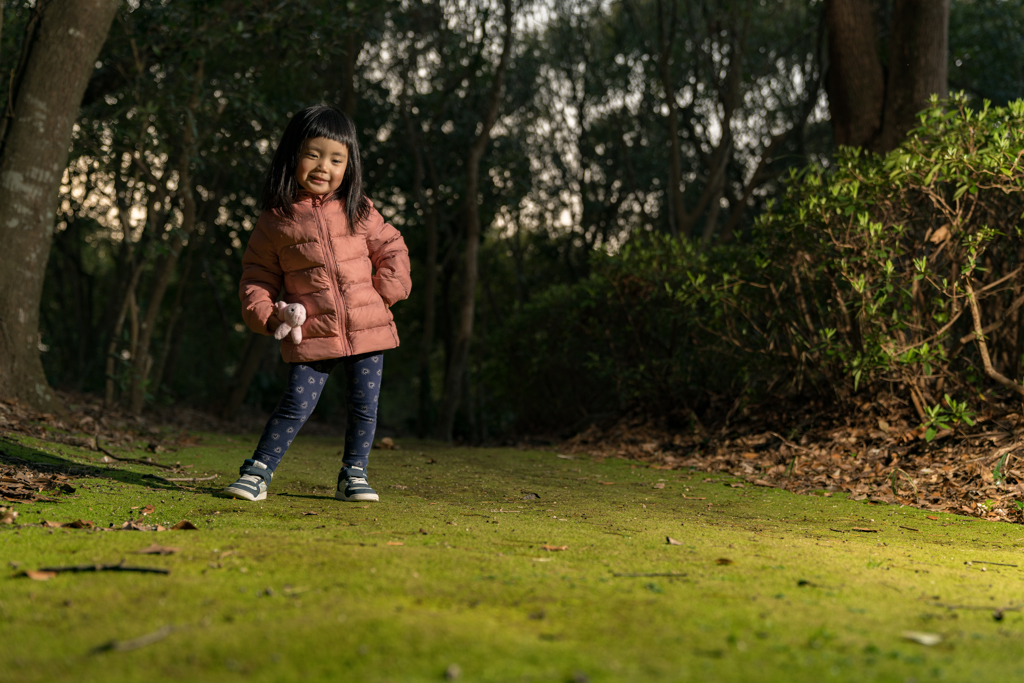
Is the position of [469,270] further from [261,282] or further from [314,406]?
[314,406]

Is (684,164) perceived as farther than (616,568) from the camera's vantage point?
Yes

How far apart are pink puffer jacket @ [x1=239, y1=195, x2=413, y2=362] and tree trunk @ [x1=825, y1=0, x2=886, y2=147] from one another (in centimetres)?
520

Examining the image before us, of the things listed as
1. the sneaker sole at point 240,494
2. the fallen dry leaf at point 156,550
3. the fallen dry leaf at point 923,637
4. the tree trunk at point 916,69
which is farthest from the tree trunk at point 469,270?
the fallen dry leaf at point 923,637

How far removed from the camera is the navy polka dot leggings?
143 inches

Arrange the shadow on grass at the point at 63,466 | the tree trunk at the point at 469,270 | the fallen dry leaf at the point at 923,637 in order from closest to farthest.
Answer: the fallen dry leaf at the point at 923,637 → the shadow on grass at the point at 63,466 → the tree trunk at the point at 469,270

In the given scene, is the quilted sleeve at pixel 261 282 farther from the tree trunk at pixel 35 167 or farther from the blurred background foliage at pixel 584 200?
the blurred background foliage at pixel 584 200

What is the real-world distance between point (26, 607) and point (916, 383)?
16.8ft

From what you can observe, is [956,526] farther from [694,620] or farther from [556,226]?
[556,226]

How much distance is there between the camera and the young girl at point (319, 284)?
3.63 meters

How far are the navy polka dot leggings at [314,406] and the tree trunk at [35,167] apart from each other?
10.2ft

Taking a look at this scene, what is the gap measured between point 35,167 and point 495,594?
5528 millimetres

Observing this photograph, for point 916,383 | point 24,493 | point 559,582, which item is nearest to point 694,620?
point 559,582

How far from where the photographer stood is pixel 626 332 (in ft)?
25.8

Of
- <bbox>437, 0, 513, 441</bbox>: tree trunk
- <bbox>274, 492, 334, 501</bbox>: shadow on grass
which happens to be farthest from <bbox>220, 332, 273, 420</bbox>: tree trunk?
<bbox>274, 492, 334, 501</bbox>: shadow on grass
